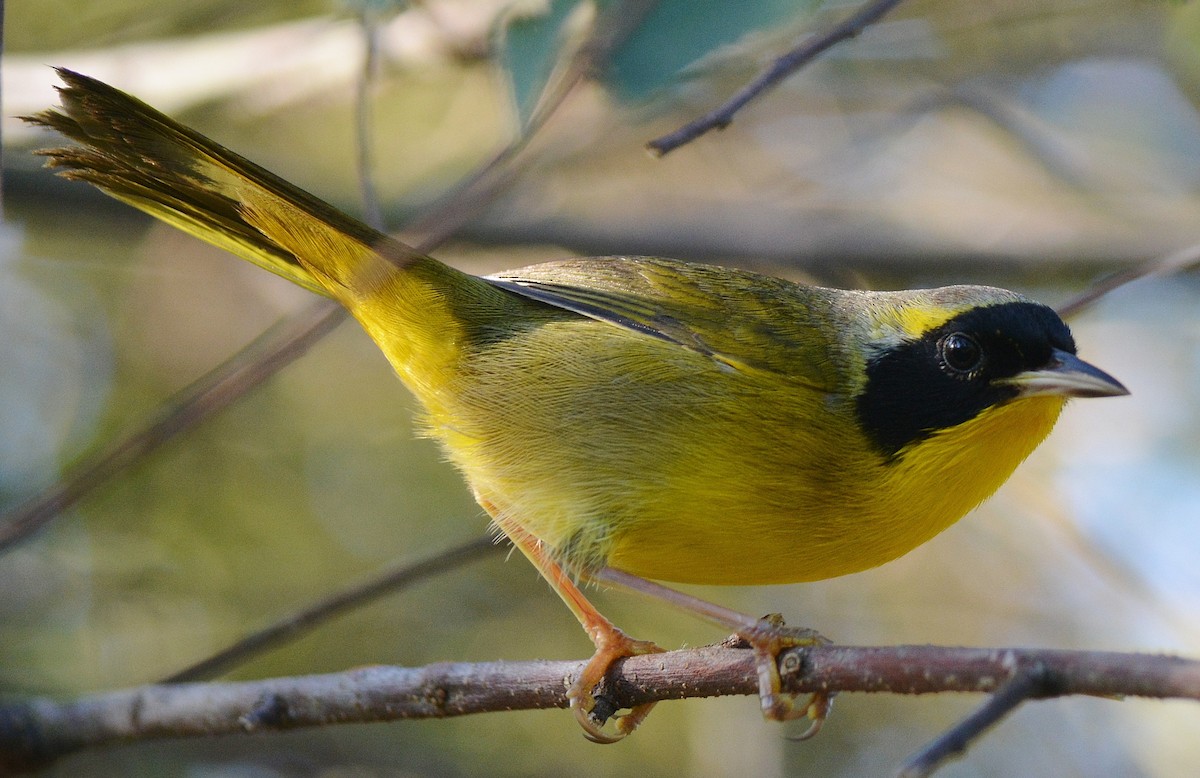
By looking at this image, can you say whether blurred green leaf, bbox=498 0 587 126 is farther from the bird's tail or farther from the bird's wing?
the bird's wing

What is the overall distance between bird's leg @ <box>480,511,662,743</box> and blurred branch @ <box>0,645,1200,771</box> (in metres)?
0.07

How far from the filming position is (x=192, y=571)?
553cm

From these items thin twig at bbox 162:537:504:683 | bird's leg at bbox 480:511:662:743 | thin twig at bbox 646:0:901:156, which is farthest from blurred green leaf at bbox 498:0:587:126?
thin twig at bbox 162:537:504:683

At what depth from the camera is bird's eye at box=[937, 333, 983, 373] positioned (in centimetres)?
320

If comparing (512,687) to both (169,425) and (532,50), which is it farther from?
(532,50)

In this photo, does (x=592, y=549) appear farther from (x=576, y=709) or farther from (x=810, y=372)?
(x=810, y=372)

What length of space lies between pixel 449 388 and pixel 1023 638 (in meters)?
4.02

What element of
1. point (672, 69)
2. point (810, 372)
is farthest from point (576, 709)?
point (672, 69)

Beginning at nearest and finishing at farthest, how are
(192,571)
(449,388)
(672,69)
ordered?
(672,69)
(449,388)
(192,571)

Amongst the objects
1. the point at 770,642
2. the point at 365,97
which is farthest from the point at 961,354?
the point at 365,97

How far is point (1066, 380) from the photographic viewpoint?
2.96 metres

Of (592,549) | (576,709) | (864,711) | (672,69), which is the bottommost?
(864,711)

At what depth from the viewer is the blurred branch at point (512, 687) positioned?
1753 mm

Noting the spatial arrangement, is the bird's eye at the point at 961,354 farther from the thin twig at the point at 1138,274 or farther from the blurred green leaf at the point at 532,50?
the blurred green leaf at the point at 532,50
